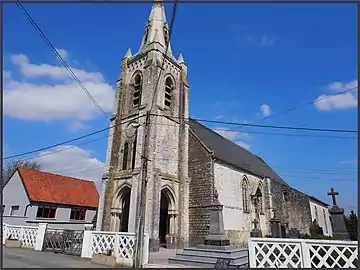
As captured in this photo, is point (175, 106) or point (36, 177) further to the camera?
point (36, 177)

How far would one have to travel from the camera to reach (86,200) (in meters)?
29.0

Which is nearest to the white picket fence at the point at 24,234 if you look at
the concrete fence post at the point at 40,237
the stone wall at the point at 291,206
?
the concrete fence post at the point at 40,237

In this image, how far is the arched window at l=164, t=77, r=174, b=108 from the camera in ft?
68.9

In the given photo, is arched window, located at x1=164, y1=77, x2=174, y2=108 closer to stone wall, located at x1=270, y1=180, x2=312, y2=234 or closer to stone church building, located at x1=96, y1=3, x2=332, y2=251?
stone church building, located at x1=96, y1=3, x2=332, y2=251

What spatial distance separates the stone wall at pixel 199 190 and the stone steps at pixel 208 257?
21.2 feet

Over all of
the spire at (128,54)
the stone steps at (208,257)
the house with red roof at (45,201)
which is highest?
the spire at (128,54)

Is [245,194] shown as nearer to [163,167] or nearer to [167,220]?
[167,220]

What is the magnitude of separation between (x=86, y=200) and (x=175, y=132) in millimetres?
15335

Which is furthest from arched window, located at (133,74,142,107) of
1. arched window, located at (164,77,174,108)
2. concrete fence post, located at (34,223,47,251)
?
concrete fence post, located at (34,223,47,251)

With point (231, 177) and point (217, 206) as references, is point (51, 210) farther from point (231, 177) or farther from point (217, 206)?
point (217, 206)

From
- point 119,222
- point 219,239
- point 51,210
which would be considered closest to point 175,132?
point 119,222

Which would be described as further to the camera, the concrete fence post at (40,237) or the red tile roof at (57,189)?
the red tile roof at (57,189)

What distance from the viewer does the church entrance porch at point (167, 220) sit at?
17297 millimetres

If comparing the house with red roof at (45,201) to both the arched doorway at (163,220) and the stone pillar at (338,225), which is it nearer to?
the arched doorway at (163,220)
